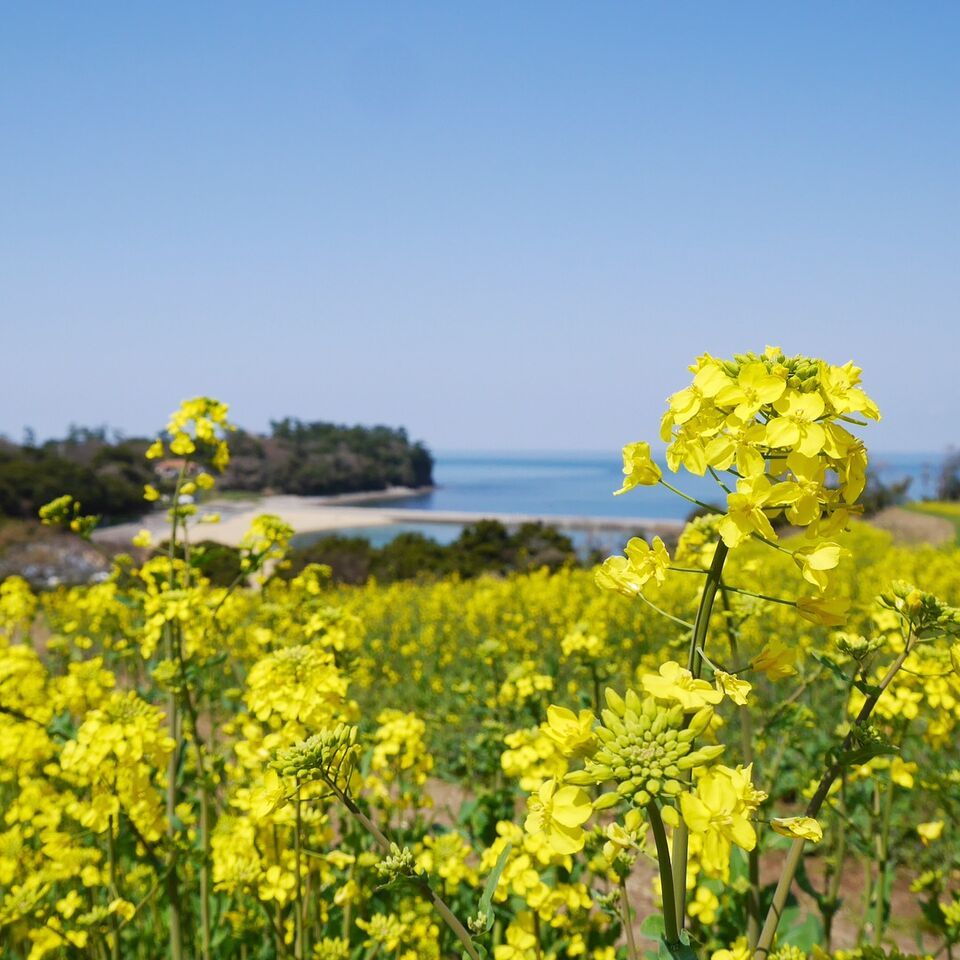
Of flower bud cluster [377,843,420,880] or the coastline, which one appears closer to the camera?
flower bud cluster [377,843,420,880]

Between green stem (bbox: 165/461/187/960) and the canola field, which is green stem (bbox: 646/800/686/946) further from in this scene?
green stem (bbox: 165/461/187/960)

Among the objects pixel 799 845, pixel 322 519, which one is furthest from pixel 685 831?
pixel 322 519

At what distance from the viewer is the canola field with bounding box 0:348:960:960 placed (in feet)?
3.74

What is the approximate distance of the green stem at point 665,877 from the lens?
0.99m

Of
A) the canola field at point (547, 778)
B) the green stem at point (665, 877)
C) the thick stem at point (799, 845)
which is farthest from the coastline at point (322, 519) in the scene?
the green stem at point (665, 877)

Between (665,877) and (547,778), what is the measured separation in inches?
44.8

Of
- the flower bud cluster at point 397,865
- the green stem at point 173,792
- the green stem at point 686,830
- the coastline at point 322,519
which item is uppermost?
the green stem at point 686,830

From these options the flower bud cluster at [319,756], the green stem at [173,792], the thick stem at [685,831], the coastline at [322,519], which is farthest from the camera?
the coastline at [322,519]

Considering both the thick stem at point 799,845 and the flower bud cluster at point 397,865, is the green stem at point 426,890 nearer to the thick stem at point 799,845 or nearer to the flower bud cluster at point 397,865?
the flower bud cluster at point 397,865

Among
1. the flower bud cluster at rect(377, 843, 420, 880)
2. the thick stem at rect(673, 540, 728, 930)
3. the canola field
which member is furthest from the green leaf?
the thick stem at rect(673, 540, 728, 930)

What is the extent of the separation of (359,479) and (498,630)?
178 feet

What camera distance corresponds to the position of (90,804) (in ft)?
7.77

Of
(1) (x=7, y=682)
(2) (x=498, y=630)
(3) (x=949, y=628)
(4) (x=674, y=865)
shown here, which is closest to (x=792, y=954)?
(4) (x=674, y=865)

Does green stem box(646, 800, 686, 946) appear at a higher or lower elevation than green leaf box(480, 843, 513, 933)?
higher
